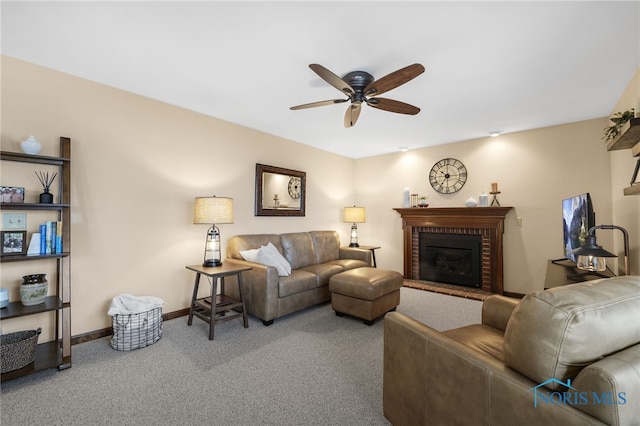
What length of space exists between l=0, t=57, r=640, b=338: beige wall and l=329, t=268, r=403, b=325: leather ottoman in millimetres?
1620

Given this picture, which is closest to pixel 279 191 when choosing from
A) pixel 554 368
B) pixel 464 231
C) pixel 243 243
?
pixel 243 243

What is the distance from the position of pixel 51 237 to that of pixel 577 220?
4.63m

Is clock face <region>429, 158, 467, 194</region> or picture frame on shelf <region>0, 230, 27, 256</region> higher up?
clock face <region>429, 158, 467, 194</region>

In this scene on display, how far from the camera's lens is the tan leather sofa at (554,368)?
2.56 feet

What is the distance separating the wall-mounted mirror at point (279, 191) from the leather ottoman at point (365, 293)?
5.31ft

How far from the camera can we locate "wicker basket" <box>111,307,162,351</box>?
2445 mm

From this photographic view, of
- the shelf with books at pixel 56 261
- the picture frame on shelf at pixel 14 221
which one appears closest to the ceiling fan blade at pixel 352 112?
the shelf with books at pixel 56 261

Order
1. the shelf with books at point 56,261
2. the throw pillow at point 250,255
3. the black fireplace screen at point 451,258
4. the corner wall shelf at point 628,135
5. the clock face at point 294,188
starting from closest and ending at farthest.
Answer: the corner wall shelf at point 628,135
the shelf with books at point 56,261
the throw pillow at point 250,255
the black fireplace screen at point 451,258
the clock face at point 294,188

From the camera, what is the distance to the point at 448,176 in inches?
190

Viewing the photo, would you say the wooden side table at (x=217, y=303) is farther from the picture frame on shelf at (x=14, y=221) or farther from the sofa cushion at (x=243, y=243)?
the picture frame on shelf at (x=14, y=221)

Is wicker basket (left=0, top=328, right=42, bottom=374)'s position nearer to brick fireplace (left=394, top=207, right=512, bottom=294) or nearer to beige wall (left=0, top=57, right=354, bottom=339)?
beige wall (left=0, top=57, right=354, bottom=339)

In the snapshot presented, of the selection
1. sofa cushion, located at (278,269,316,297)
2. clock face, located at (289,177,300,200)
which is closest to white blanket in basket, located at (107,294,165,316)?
sofa cushion, located at (278,269,316,297)

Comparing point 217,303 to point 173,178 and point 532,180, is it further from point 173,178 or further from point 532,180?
point 532,180

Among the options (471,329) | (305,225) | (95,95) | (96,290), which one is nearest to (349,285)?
(471,329)
